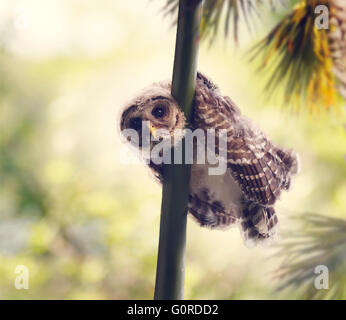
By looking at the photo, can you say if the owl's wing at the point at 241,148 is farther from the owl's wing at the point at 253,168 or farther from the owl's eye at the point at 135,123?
the owl's eye at the point at 135,123

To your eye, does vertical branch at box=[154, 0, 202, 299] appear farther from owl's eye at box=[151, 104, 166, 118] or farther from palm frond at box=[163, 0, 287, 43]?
palm frond at box=[163, 0, 287, 43]

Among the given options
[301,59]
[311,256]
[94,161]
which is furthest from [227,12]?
[311,256]

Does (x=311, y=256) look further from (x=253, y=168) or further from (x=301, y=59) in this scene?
(x=301, y=59)

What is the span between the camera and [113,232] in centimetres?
145

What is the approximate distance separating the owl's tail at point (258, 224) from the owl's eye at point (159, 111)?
1.32 ft

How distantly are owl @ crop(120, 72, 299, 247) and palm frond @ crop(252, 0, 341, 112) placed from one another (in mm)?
202

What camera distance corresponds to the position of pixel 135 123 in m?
1.27

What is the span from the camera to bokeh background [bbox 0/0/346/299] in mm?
1433

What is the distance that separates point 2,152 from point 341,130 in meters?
1.13

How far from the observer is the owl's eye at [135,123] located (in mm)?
1263

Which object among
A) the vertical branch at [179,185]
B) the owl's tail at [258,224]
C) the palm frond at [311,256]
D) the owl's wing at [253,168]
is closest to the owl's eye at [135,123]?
the vertical branch at [179,185]
